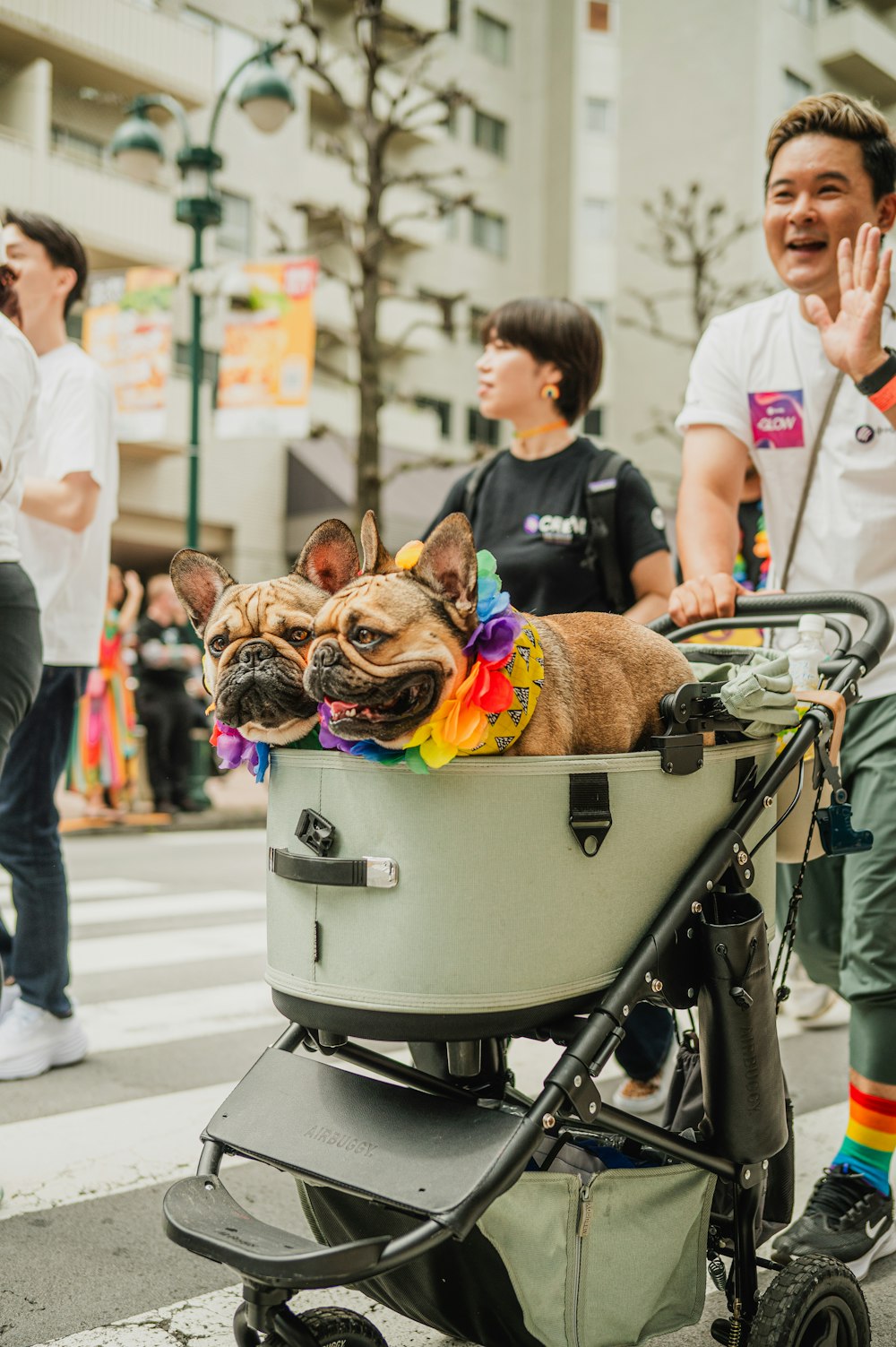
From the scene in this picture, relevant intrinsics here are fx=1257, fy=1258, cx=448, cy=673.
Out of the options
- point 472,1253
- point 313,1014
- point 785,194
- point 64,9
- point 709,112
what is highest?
point 709,112

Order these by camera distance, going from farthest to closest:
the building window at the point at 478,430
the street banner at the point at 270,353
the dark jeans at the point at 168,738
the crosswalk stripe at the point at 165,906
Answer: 1. the building window at the point at 478,430
2. the street banner at the point at 270,353
3. the dark jeans at the point at 168,738
4. the crosswalk stripe at the point at 165,906

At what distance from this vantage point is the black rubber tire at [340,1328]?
1.83m

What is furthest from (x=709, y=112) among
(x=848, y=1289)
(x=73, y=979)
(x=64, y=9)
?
(x=848, y=1289)

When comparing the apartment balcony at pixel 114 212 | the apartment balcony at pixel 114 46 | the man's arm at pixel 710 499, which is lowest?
the man's arm at pixel 710 499

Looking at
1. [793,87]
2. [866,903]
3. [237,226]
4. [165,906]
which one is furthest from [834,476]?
[793,87]

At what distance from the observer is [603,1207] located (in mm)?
1880

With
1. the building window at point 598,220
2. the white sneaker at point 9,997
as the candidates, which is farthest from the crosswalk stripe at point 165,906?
the building window at point 598,220

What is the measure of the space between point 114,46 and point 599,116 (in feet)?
52.6

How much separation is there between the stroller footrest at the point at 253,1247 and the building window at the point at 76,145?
70.9ft

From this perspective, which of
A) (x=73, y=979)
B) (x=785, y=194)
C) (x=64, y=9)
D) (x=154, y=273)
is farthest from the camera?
(x=64, y=9)

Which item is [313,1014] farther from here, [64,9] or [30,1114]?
[64,9]

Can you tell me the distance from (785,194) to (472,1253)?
2.35m

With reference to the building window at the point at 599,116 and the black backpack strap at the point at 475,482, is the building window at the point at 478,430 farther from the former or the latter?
the black backpack strap at the point at 475,482

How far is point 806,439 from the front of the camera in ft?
9.69
